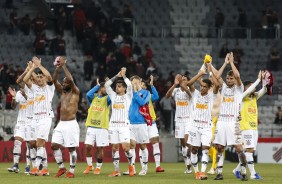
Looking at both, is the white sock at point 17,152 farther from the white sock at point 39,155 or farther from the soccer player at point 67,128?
the soccer player at point 67,128

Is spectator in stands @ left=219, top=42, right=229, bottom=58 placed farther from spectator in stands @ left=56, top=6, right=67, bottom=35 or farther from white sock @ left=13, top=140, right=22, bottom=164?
white sock @ left=13, top=140, right=22, bottom=164

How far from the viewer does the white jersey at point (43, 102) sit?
28.3 m

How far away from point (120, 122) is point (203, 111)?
3035 mm

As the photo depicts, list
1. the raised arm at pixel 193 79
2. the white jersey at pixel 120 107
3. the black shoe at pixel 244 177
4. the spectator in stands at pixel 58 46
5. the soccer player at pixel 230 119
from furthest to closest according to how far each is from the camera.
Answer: the spectator in stands at pixel 58 46, the white jersey at pixel 120 107, the black shoe at pixel 244 177, the raised arm at pixel 193 79, the soccer player at pixel 230 119

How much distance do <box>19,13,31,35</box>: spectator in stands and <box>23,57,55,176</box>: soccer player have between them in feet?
65.4

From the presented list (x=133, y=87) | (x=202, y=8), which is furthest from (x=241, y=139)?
(x=202, y=8)

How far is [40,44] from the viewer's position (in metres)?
47.2

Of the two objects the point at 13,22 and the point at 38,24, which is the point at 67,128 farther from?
the point at 13,22

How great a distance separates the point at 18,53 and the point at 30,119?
59.9 feet

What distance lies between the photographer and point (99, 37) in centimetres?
4853

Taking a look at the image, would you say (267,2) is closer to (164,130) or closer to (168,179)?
(164,130)

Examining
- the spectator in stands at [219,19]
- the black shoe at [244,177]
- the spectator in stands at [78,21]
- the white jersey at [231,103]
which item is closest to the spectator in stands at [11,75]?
the spectator in stands at [78,21]

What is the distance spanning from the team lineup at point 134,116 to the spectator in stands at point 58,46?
1660 cm

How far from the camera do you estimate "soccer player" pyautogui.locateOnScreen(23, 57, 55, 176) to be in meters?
27.8
